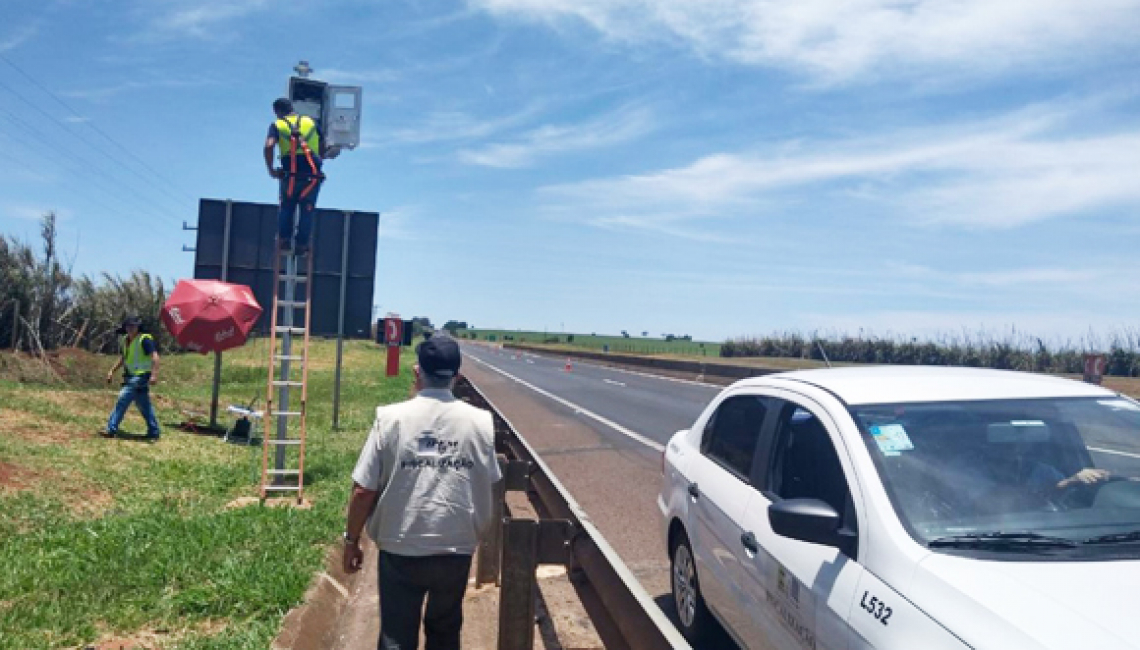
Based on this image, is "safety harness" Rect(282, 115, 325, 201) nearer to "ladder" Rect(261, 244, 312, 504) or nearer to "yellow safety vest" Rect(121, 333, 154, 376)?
"ladder" Rect(261, 244, 312, 504)

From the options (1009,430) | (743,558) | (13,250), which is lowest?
(743,558)

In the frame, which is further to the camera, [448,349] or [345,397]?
[345,397]

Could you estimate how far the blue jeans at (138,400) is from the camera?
13.7 metres

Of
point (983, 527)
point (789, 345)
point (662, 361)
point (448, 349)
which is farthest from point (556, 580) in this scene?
point (789, 345)

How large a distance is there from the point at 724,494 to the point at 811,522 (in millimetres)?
1567

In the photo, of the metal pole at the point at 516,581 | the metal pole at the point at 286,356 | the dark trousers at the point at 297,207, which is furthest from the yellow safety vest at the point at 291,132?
the metal pole at the point at 516,581

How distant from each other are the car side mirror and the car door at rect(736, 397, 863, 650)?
74mm

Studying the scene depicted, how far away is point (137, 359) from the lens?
14141 mm

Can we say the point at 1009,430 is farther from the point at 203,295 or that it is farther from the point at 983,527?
the point at 203,295

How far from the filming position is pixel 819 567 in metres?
4.00

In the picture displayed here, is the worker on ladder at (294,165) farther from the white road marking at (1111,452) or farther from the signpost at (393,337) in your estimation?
the signpost at (393,337)

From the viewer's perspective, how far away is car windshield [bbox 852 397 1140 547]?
3836 mm

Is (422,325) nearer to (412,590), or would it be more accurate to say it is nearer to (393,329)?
(412,590)

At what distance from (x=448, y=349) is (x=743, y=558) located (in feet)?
5.76
